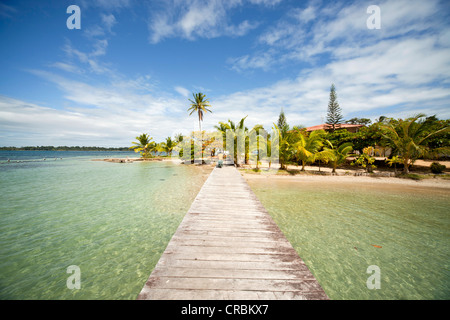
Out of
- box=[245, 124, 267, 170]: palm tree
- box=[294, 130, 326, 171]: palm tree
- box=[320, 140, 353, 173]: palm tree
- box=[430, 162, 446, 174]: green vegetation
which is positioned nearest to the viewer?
box=[430, 162, 446, 174]: green vegetation

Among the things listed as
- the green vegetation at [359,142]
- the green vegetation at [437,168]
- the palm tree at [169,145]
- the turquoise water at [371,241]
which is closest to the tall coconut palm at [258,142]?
the green vegetation at [359,142]

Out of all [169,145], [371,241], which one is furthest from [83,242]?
[169,145]

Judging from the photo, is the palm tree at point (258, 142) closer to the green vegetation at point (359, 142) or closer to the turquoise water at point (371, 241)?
the green vegetation at point (359, 142)

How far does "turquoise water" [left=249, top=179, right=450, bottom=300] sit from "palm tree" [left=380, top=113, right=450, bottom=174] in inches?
281

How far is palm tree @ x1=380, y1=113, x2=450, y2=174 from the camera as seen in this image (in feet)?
44.0

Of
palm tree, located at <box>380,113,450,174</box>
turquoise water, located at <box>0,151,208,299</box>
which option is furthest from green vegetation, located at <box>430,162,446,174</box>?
turquoise water, located at <box>0,151,208,299</box>

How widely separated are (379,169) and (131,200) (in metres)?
24.2

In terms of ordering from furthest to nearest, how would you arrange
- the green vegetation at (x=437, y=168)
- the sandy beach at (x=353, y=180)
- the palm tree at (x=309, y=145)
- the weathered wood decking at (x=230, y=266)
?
the palm tree at (x=309, y=145) → the green vegetation at (x=437, y=168) → the sandy beach at (x=353, y=180) → the weathered wood decking at (x=230, y=266)

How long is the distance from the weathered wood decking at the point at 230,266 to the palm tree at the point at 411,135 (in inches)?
708

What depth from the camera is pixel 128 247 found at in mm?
4262

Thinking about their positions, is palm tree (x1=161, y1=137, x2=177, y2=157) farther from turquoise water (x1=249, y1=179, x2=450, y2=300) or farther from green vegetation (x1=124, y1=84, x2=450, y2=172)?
turquoise water (x1=249, y1=179, x2=450, y2=300)

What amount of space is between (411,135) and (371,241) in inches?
628

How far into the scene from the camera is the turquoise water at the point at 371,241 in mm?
3154

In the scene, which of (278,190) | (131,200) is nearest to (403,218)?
(278,190)
